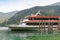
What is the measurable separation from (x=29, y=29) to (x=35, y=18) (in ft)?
1.80

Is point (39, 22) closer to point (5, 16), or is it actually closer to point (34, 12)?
point (34, 12)

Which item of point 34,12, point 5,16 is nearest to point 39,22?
point 34,12

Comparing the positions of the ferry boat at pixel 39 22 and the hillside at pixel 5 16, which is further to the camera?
the ferry boat at pixel 39 22

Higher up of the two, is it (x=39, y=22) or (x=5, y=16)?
(x=5, y=16)

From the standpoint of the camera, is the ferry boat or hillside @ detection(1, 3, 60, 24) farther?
the ferry boat

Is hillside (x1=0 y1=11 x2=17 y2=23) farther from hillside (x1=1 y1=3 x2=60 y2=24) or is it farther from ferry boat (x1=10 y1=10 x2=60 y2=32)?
ferry boat (x1=10 y1=10 x2=60 y2=32)

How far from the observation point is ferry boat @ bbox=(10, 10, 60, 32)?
9250 mm

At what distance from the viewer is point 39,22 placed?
30.8 feet

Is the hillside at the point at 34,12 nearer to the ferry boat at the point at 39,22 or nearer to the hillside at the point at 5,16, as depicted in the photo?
the hillside at the point at 5,16

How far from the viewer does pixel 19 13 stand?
8789 millimetres

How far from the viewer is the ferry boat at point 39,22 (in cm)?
925

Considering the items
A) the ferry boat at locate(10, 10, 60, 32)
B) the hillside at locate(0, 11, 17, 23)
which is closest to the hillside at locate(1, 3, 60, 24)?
the hillside at locate(0, 11, 17, 23)

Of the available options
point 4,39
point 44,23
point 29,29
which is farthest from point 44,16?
point 4,39

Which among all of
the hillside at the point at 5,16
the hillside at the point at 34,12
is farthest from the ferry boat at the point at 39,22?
the hillside at the point at 5,16
